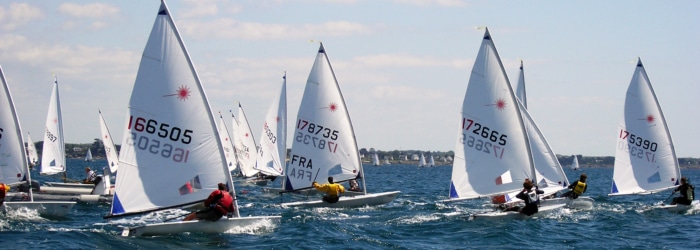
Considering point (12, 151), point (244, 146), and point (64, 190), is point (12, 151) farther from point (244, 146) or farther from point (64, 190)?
point (244, 146)

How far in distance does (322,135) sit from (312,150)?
640 millimetres

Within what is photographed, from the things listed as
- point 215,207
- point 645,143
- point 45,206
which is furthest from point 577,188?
point 45,206

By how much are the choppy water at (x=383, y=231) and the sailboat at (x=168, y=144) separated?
0.84 metres

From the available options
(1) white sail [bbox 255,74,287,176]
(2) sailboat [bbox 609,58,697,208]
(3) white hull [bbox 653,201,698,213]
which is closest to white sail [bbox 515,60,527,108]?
(2) sailboat [bbox 609,58,697,208]

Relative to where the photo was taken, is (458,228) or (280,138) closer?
(458,228)

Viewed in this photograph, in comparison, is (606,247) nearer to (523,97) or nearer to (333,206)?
(333,206)

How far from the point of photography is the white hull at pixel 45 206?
23719 millimetres

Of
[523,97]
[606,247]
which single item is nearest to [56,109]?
[523,97]

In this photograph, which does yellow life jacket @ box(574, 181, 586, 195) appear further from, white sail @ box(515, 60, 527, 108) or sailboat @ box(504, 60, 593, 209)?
white sail @ box(515, 60, 527, 108)

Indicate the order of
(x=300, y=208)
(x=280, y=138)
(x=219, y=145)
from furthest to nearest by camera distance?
(x=280, y=138) → (x=300, y=208) → (x=219, y=145)

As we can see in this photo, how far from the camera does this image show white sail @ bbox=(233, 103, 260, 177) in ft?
172

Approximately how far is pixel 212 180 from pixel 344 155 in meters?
11.2

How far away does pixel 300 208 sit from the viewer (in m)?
28.8

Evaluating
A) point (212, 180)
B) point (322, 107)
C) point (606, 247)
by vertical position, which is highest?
point (322, 107)
